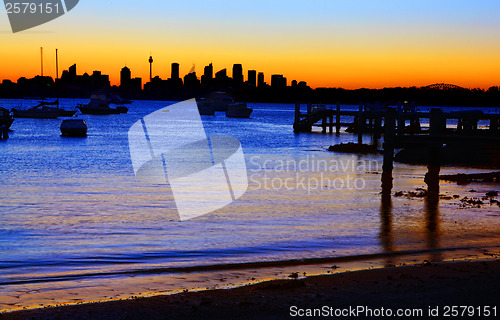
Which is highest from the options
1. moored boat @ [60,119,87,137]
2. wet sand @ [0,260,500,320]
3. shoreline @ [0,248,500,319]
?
wet sand @ [0,260,500,320]

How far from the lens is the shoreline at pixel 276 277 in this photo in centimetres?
911

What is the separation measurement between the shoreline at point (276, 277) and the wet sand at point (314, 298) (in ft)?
0.06

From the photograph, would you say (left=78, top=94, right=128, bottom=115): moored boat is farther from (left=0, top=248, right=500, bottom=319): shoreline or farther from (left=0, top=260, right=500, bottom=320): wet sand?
(left=0, top=260, right=500, bottom=320): wet sand

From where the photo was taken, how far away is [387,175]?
29.3 m

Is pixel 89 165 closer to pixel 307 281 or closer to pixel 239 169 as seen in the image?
pixel 239 169

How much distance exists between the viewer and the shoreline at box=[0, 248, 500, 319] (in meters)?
9.11

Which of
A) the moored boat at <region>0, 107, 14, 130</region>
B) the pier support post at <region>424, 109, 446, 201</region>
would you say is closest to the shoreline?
the pier support post at <region>424, 109, 446, 201</region>

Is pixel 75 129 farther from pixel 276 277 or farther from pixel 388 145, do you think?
pixel 276 277

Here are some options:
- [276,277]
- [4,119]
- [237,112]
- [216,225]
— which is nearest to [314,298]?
[276,277]

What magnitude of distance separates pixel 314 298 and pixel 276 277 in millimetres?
2309

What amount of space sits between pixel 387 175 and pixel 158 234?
608 inches

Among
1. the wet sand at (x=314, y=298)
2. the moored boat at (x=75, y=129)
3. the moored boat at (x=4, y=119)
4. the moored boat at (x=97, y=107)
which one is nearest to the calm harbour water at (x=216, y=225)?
the wet sand at (x=314, y=298)

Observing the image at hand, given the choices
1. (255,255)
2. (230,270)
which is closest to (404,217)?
(255,255)

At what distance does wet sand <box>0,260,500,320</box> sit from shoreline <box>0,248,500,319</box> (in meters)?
0.02
